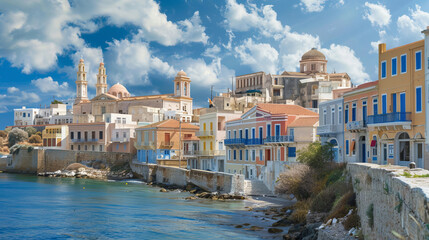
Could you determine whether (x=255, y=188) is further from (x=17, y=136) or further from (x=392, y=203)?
(x=17, y=136)

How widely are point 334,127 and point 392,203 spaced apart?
24.4 meters

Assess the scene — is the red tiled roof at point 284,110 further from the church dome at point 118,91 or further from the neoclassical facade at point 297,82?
the church dome at point 118,91

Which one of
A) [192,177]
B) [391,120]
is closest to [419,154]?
[391,120]

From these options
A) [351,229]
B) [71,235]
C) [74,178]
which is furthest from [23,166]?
[351,229]

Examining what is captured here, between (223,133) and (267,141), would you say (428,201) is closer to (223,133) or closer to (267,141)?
(267,141)

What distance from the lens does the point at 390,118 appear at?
2723 centimetres

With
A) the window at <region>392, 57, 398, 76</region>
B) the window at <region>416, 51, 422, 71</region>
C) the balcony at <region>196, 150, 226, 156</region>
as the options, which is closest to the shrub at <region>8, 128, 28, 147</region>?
the balcony at <region>196, 150, 226, 156</region>

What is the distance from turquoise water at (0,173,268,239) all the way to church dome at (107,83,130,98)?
198 ft

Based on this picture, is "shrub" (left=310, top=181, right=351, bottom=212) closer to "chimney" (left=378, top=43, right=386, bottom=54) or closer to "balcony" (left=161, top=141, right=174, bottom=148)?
"chimney" (left=378, top=43, right=386, bottom=54)

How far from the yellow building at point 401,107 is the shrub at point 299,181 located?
467 cm

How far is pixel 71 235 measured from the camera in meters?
25.2

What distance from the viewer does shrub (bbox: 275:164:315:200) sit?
31016mm

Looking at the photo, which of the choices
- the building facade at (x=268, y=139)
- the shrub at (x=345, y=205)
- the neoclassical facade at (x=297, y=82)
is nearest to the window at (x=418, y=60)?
the shrub at (x=345, y=205)

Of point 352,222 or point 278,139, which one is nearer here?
point 352,222
